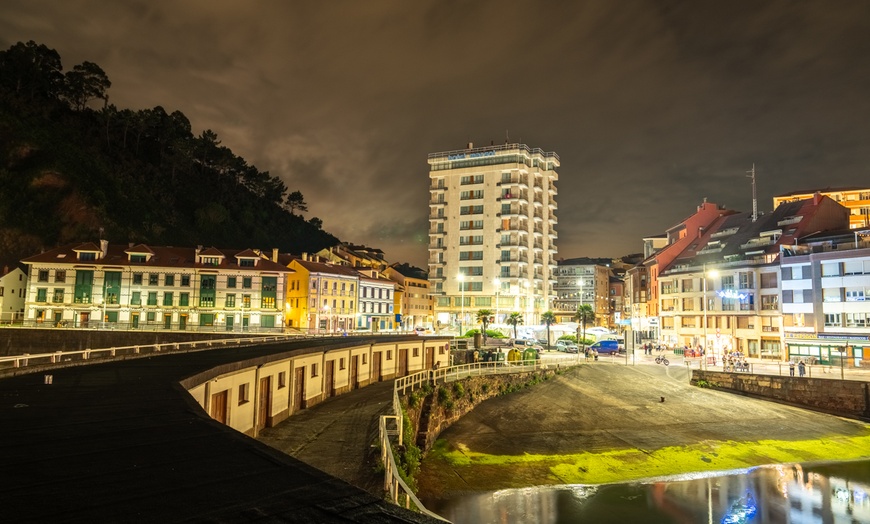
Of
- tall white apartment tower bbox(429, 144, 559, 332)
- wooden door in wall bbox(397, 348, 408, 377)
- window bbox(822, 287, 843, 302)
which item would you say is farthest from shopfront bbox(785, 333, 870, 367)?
tall white apartment tower bbox(429, 144, 559, 332)

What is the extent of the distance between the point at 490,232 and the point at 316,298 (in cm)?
3723

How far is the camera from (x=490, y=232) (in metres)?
104

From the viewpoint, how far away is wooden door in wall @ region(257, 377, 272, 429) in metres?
24.0

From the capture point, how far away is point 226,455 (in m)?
8.27

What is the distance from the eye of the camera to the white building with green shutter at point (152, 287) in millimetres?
71375

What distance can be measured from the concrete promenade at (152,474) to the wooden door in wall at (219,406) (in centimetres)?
680

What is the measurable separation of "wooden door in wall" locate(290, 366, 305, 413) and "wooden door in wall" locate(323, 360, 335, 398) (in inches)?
120

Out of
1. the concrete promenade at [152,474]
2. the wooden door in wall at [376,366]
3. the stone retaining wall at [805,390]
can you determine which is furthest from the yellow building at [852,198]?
the concrete promenade at [152,474]

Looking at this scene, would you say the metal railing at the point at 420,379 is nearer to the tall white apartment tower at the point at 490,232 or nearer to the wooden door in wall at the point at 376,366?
the wooden door in wall at the point at 376,366

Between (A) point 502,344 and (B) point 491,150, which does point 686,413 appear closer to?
(A) point 502,344

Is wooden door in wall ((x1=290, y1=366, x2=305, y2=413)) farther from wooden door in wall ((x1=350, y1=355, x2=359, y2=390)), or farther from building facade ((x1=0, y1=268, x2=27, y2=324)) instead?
building facade ((x1=0, y1=268, x2=27, y2=324))

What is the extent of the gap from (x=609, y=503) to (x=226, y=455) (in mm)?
23022

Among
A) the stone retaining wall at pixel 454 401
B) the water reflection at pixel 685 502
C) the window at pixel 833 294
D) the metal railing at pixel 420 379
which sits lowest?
the water reflection at pixel 685 502

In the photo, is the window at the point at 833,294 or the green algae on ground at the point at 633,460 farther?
the window at the point at 833,294
